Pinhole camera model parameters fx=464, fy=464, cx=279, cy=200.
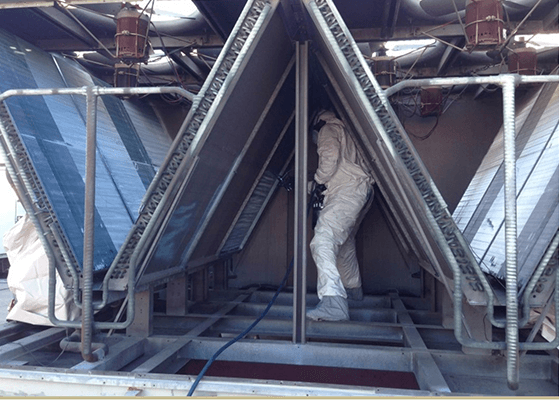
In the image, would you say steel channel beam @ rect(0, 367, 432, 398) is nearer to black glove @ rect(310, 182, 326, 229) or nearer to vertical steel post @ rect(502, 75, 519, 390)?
vertical steel post @ rect(502, 75, 519, 390)

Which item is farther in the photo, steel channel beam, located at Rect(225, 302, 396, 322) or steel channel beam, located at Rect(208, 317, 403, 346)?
steel channel beam, located at Rect(225, 302, 396, 322)

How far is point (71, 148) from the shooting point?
3299mm

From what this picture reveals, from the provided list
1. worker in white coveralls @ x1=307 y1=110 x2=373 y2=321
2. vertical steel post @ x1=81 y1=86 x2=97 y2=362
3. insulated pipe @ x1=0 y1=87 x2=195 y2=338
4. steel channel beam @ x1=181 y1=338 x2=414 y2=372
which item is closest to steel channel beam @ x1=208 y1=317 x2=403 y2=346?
worker in white coveralls @ x1=307 y1=110 x2=373 y2=321

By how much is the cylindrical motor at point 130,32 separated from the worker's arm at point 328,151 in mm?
1567

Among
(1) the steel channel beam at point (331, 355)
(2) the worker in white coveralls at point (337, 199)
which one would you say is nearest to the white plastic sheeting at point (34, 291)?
(1) the steel channel beam at point (331, 355)

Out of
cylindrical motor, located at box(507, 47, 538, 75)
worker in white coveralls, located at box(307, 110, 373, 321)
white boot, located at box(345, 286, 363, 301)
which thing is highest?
cylindrical motor, located at box(507, 47, 538, 75)

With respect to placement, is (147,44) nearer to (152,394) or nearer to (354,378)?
(152,394)

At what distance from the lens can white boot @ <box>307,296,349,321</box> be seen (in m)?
3.17

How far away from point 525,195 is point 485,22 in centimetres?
117

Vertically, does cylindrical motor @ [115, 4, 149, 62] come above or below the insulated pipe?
above

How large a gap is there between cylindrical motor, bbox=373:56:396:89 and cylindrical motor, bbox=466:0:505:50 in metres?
0.99

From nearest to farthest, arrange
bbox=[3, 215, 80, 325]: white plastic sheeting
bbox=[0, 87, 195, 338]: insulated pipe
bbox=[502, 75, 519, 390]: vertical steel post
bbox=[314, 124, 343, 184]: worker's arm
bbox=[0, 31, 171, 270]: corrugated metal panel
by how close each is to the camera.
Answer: bbox=[502, 75, 519, 390]: vertical steel post < bbox=[0, 87, 195, 338]: insulated pipe < bbox=[0, 31, 171, 270]: corrugated metal panel < bbox=[3, 215, 80, 325]: white plastic sheeting < bbox=[314, 124, 343, 184]: worker's arm

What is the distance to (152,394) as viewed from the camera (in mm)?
2184

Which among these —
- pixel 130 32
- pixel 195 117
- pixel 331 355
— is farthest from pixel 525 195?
pixel 130 32
